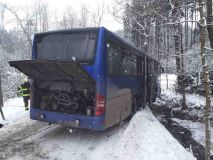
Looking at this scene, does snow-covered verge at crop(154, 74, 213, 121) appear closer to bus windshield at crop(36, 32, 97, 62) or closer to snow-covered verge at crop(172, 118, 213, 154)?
snow-covered verge at crop(172, 118, 213, 154)

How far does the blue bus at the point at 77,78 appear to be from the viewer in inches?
325

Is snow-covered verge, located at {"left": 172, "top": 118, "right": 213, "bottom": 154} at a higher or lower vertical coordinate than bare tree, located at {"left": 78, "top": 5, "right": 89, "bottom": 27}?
lower

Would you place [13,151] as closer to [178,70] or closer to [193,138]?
[193,138]

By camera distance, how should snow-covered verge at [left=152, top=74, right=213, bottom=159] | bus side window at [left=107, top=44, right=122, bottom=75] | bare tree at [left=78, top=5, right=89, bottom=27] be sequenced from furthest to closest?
bare tree at [left=78, top=5, right=89, bottom=27] → snow-covered verge at [left=152, top=74, right=213, bottom=159] → bus side window at [left=107, top=44, right=122, bottom=75]

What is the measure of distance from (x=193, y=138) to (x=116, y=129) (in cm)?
432

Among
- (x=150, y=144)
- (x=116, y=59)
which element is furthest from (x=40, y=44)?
(x=150, y=144)

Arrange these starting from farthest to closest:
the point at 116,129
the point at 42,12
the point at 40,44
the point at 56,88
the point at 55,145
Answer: the point at 42,12, the point at 116,129, the point at 40,44, the point at 56,88, the point at 55,145

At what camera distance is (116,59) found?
9.80 m

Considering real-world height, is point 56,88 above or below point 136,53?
below

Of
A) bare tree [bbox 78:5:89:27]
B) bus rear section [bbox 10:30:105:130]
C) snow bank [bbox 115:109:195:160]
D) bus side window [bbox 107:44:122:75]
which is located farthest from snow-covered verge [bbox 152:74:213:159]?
bare tree [bbox 78:5:89:27]

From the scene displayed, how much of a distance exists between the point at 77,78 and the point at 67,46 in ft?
3.62

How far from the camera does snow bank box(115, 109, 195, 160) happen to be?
7.39m

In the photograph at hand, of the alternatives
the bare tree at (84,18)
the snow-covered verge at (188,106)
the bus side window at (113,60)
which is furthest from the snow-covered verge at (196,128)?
the bare tree at (84,18)

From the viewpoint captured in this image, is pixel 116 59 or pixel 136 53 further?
pixel 136 53
